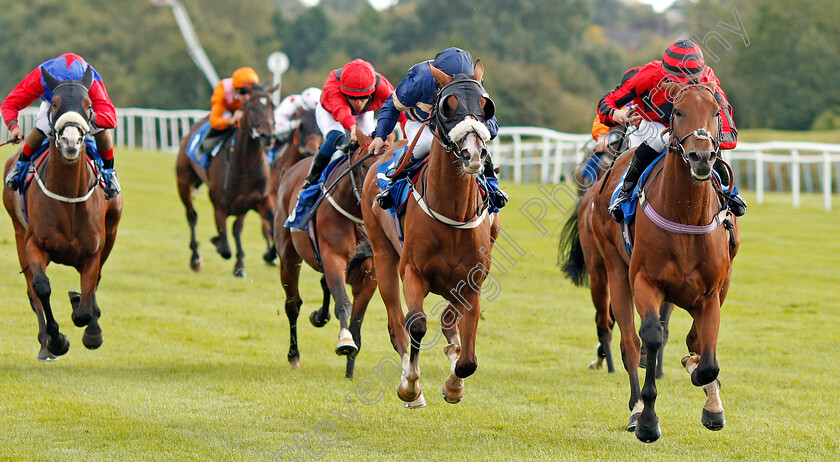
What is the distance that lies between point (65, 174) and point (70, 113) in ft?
1.88

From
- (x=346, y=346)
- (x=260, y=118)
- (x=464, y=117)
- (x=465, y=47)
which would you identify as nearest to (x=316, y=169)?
(x=346, y=346)

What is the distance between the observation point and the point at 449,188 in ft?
16.7

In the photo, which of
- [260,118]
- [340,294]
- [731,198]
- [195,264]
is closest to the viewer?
[731,198]

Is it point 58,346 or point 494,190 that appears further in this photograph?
point 58,346

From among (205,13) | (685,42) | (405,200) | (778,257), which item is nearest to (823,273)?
(778,257)

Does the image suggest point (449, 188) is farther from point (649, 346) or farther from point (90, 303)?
point (90, 303)

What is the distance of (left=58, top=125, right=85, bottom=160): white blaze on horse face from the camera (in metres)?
6.11

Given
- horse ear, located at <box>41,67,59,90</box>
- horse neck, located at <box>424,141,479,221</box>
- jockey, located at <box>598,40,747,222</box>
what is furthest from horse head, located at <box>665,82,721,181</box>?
horse ear, located at <box>41,67,59,90</box>

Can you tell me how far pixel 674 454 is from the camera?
5234 millimetres

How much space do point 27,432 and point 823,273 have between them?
373 inches

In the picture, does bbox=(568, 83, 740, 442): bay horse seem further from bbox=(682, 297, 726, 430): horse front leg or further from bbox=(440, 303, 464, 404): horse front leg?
bbox=(440, 303, 464, 404): horse front leg

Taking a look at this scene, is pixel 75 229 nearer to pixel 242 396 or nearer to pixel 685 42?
pixel 242 396

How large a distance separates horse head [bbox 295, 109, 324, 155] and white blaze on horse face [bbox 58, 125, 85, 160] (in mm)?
4050

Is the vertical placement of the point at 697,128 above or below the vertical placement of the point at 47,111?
above
